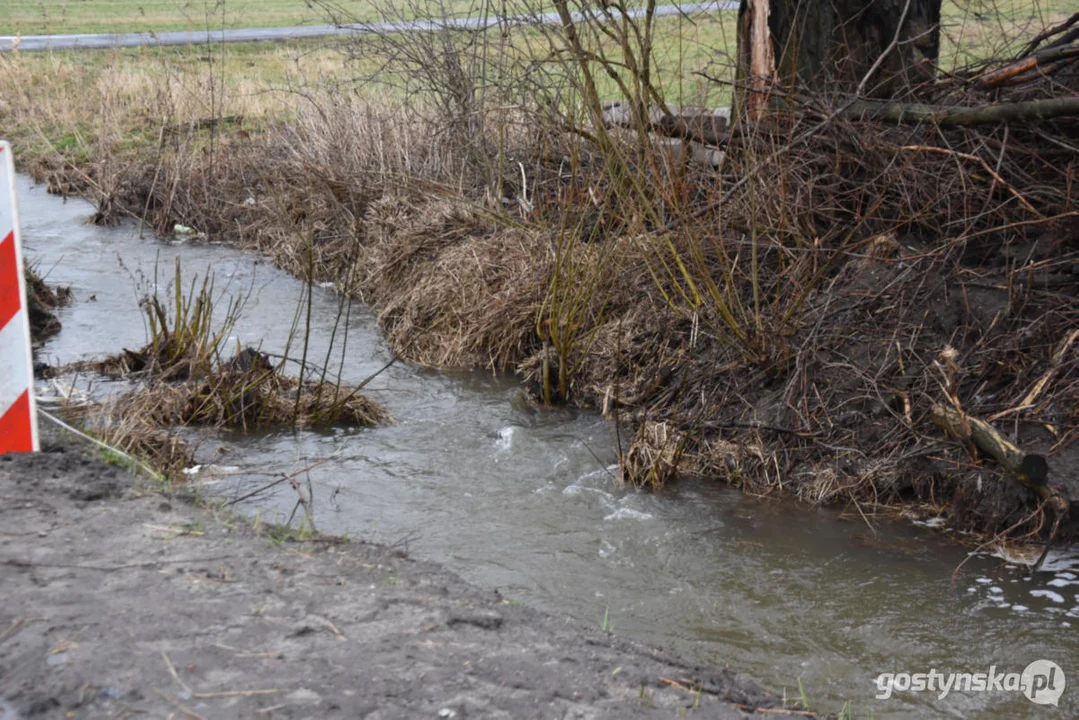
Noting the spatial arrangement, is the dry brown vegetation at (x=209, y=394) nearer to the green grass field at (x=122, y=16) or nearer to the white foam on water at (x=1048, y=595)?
the white foam on water at (x=1048, y=595)

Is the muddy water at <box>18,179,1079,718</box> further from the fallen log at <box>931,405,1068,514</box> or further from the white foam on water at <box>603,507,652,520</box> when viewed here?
the fallen log at <box>931,405,1068,514</box>

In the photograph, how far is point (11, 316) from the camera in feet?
15.5

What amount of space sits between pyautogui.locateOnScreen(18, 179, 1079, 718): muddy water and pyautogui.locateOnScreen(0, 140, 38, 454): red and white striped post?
1.42 meters

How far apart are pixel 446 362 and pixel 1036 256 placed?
4.67 metres

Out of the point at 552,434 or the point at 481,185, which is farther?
the point at 481,185

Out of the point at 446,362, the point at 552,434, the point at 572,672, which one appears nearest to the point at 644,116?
the point at 552,434

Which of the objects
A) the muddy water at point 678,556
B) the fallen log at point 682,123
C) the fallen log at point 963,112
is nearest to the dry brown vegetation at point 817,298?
the fallen log at point 963,112

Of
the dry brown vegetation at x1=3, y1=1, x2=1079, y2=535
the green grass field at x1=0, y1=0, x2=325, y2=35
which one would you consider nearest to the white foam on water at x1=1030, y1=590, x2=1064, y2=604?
the dry brown vegetation at x1=3, y1=1, x2=1079, y2=535

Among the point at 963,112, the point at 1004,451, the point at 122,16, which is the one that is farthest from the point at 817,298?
the point at 122,16

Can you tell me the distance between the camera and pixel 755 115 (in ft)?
24.2

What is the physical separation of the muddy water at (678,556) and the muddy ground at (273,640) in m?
0.94

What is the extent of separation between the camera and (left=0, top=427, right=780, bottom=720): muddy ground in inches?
118

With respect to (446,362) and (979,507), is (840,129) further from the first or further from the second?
(446,362)

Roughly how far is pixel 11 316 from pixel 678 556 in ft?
11.4
